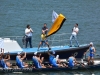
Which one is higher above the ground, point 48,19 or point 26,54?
point 48,19

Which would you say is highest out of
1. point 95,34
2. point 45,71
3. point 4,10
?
point 4,10

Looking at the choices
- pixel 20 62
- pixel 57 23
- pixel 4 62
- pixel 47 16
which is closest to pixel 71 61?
pixel 57 23

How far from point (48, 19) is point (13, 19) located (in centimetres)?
569

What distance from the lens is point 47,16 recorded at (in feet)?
265

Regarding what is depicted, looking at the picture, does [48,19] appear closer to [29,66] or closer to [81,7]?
[81,7]

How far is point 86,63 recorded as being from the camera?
144 ft

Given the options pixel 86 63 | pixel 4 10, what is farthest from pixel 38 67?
pixel 4 10

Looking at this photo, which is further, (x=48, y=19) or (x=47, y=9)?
(x=47, y=9)

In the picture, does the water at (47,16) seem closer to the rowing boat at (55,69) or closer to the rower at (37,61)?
the rowing boat at (55,69)

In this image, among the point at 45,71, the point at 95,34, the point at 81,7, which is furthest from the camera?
the point at 81,7

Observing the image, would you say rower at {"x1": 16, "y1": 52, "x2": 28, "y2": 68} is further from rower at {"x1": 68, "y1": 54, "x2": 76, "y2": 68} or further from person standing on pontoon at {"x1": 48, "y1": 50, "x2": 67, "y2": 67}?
rower at {"x1": 68, "y1": 54, "x2": 76, "y2": 68}

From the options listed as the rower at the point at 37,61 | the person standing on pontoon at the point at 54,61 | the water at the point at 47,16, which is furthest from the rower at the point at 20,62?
the water at the point at 47,16

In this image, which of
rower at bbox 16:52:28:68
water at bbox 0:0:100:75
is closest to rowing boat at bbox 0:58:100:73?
rower at bbox 16:52:28:68

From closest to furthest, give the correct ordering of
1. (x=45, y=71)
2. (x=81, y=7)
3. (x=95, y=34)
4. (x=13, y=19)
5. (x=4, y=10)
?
(x=45, y=71), (x=95, y=34), (x=13, y=19), (x=4, y=10), (x=81, y=7)
